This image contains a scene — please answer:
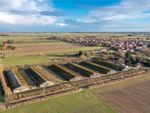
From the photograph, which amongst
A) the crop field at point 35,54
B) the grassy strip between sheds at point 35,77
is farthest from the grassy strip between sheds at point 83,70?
the crop field at point 35,54

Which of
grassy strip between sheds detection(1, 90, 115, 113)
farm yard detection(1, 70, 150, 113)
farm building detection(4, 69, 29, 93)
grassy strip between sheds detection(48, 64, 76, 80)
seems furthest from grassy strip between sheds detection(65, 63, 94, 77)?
farm building detection(4, 69, 29, 93)

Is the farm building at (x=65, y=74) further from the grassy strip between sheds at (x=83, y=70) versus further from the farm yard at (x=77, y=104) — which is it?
the farm yard at (x=77, y=104)

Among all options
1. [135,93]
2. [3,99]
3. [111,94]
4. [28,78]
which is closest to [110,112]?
[111,94]

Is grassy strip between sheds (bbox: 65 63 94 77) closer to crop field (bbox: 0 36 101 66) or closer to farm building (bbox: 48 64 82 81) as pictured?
farm building (bbox: 48 64 82 81)

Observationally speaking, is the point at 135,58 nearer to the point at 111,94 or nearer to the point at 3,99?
the point at 111,94

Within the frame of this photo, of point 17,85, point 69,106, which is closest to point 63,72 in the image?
point 17,85

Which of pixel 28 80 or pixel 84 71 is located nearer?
pixel 28 80

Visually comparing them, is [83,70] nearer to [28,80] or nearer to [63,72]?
[63,72]
